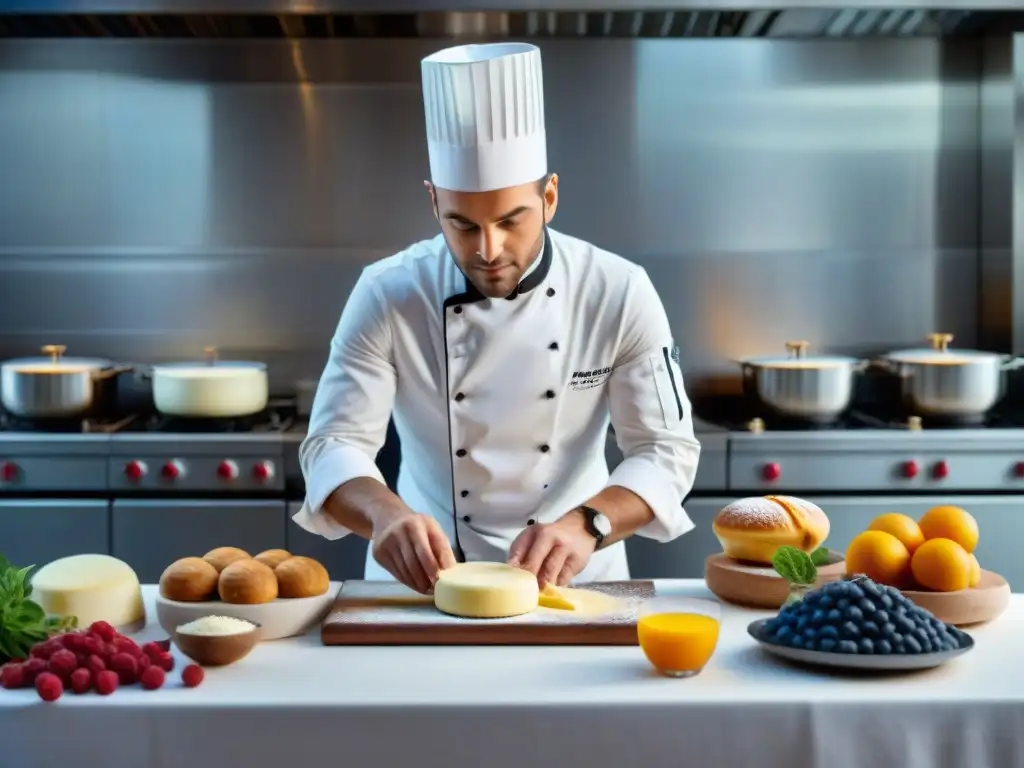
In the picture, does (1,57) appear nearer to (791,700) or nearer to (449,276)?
(449,276)

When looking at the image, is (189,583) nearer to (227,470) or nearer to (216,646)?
(216,646)

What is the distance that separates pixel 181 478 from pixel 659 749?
87.2 inches

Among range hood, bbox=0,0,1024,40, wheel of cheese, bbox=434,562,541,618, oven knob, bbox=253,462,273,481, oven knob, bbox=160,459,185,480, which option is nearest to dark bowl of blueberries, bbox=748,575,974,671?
wheel of cheese, bbox=434,562,541,618

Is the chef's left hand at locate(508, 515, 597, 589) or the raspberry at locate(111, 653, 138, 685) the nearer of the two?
the raspberry at locate(111, 653, 138, 685)

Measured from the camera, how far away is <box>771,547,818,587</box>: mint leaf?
182 cm

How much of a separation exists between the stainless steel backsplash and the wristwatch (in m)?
2.04

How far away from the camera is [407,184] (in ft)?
13.5

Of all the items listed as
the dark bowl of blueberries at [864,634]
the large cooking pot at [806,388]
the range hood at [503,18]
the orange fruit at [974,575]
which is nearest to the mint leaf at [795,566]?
the dark bowl of blueberries at [864,634]

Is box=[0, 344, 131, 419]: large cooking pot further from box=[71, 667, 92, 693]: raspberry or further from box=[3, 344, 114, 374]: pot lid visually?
box=[71, 667, 92, 693]: raspberry

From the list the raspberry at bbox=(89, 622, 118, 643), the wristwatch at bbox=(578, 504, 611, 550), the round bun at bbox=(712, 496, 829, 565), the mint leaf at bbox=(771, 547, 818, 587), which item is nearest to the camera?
the raspberry at bbox=(89, 622, 118, 643)

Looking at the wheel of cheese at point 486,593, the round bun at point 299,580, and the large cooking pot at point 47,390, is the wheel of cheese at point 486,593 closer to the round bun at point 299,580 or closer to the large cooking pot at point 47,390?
the round bun at point 299,580

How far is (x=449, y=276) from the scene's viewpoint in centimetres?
254

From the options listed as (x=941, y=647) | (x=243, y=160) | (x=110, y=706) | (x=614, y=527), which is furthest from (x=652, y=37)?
(x=110, y=706)

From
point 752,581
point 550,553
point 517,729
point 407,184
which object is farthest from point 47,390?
point 517,729
